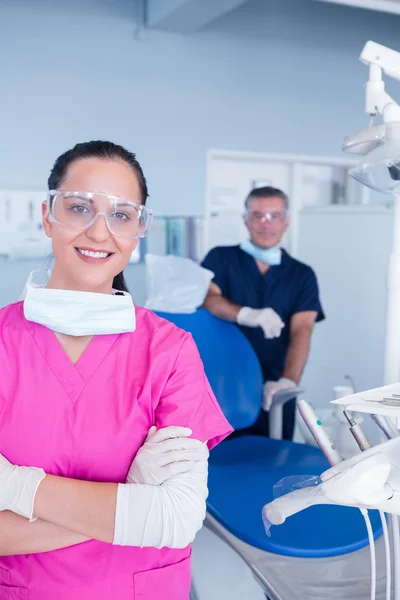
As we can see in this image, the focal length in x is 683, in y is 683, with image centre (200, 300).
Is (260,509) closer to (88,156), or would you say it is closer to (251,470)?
(251,470)

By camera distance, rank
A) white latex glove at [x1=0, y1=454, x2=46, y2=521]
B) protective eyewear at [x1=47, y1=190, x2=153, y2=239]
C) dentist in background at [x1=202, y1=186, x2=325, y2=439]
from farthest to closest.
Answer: dentist in background at [x1=202, y1=186, x2=325, y2=439], protective eyewear at [x1=47, y1=190, x2=153, y2=239], white latex glove at [x1=0, y1=454, x2=46, y2=521]

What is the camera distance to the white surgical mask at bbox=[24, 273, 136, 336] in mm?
1063

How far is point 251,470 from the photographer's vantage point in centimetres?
173

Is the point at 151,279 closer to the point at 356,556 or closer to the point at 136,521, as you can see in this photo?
the point at 356,556

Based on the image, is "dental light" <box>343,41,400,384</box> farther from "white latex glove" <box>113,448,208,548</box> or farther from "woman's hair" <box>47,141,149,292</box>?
"white latex glove" <box>113,448,208,548</box>

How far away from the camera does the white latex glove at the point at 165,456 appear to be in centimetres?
95

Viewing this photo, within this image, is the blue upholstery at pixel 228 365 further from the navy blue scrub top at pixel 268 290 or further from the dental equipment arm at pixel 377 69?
the dental equipment arm at pixel 377 69

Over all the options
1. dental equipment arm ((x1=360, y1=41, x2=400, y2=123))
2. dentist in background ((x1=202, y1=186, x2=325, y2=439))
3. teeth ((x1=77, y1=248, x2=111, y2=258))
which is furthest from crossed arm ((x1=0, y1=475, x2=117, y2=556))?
dentist in background ((x1=202, y1=186, x2=325, y2=439))

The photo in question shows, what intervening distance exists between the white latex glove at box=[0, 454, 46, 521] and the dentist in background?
53.9 inches

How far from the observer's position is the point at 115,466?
1.02 metres

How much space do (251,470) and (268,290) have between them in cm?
85

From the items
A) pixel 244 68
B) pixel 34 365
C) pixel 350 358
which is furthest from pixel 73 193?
pixel 244 68

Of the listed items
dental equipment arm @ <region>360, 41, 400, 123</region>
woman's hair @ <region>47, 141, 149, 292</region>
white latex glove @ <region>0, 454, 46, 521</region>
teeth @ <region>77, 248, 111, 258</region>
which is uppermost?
dental equipment arm @ <region>360, 41, 400, 123</region>

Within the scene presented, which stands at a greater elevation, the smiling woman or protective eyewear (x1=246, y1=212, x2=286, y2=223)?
protective eyewear (x1=246, y1=212, x2=286, y2=223)
